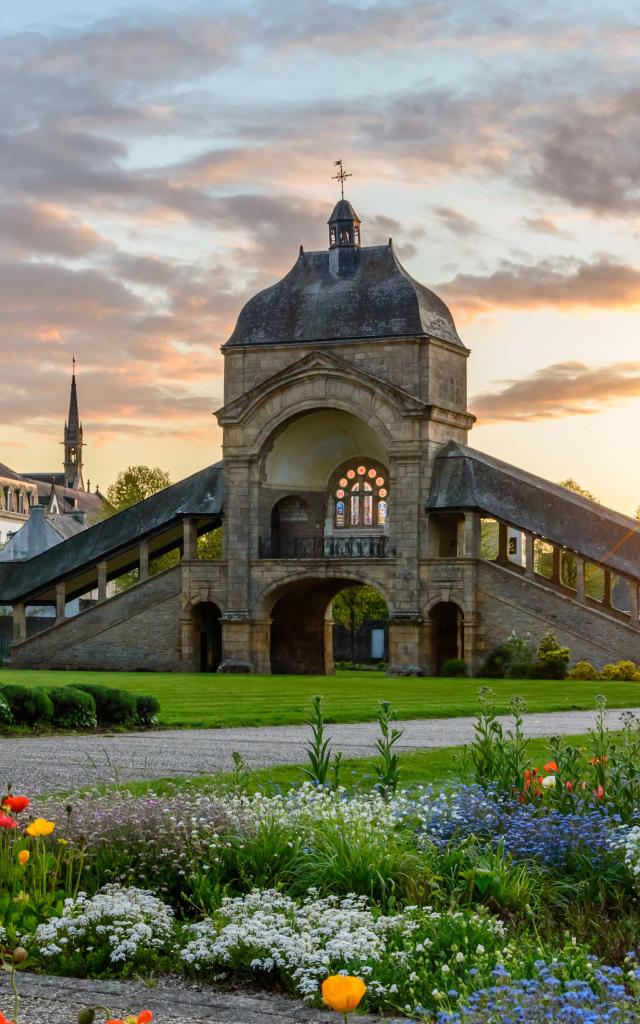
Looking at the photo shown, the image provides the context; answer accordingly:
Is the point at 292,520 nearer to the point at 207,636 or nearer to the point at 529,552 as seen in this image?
the point at 207,636

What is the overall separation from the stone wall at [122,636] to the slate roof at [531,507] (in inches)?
419

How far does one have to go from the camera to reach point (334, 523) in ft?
191

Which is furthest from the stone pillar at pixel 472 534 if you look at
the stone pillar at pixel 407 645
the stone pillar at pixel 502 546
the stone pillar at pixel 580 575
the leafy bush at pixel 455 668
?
the leafy bush at pixel 455 668

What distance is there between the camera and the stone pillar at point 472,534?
51.9 m

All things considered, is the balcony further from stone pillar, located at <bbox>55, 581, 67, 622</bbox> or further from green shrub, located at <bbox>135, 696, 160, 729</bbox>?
green shrub, located at <bbox>135, 696, 160, 729</bbox>

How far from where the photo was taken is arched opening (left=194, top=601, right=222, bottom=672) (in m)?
56.2

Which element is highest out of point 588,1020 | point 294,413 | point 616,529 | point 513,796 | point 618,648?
point 294,413

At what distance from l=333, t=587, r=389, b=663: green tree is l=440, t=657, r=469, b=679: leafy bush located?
21.6 meters

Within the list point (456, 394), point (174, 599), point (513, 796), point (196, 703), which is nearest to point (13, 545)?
point (174, 599)

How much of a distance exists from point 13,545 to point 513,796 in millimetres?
64011

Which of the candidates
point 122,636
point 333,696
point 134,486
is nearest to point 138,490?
point 134,486

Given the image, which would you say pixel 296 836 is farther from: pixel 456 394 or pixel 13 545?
pixel 13 545

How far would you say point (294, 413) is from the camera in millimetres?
54969

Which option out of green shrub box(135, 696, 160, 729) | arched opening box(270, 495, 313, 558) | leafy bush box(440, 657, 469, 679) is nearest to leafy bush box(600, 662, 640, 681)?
leafy bush box(440, 657, 469, 679)
